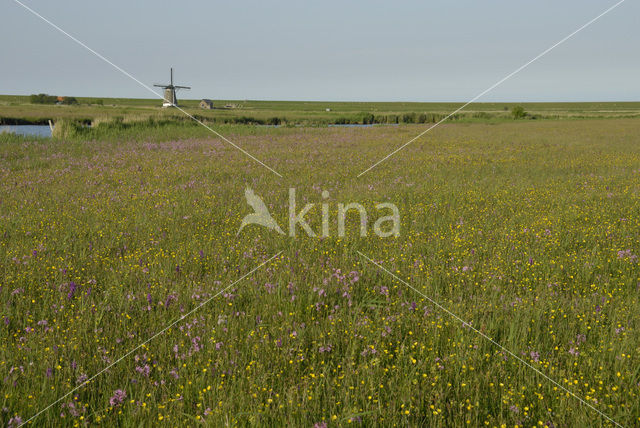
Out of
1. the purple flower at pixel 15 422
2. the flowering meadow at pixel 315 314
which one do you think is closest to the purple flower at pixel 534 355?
the flowering meadow at pixel 315 314

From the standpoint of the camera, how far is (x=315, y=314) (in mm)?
4348

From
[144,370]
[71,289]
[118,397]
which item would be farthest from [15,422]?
[71,289]

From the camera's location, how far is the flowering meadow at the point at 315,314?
2953 millimetres

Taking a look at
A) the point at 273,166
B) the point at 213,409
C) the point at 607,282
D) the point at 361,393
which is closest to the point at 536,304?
the point at 607,282

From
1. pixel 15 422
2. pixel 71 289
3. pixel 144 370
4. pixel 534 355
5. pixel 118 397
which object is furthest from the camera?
pixel 71 289

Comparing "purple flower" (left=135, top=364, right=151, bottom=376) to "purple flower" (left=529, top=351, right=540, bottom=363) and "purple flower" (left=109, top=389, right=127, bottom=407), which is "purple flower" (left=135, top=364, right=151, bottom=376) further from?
"purple flower" (left=529, top=351, right=540, bottom=363)

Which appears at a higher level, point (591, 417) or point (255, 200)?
point (255, 200)

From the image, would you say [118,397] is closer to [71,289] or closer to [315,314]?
[315,314]

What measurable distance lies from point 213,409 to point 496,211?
24.9ft

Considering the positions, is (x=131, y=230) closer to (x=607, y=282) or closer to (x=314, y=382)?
(x=314, y=382)

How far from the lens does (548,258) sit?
19.5 feet

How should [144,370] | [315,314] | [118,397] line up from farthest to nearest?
[315,314], [144,370], [118,397]

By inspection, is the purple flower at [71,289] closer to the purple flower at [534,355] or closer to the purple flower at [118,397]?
the purple flower at [118,397]

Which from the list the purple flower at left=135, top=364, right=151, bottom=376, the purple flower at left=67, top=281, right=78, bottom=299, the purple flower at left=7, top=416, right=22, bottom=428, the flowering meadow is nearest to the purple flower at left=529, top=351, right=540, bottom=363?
the flowering meadow
